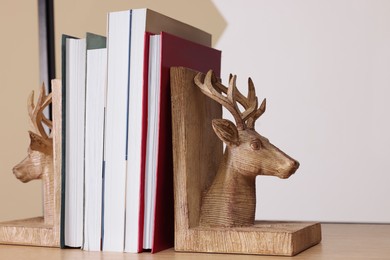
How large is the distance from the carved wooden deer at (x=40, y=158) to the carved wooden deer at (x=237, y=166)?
0.27 m

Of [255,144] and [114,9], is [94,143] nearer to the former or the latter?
[255,144]

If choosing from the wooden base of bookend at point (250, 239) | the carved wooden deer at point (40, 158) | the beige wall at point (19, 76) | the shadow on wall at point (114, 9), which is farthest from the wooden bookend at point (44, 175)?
the beige wall at point (19, 76)

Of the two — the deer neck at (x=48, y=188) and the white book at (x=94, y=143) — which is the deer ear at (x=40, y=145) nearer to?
the deer neck at (x=48, y=188)

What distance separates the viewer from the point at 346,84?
1.92m

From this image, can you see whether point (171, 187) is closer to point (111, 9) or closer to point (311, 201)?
point (311, 201)

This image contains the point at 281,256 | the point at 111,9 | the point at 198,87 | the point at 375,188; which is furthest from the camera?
the point at 111,9

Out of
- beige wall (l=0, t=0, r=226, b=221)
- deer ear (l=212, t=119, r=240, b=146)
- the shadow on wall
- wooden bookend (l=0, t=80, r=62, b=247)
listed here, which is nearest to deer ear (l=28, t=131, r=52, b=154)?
wooden bookend (l=0, t=80, r=62, b=247)

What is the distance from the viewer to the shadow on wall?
6.75 ft

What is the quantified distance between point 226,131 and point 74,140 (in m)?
0.23

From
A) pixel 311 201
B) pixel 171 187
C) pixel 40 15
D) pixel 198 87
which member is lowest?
pixel 311 201

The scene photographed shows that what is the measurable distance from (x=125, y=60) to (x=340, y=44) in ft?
→ 3.15

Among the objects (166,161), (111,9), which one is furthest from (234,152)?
(111,9)

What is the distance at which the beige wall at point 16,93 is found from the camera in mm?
2312

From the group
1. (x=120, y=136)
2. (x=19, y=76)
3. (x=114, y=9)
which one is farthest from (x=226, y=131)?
(x=19, y=76)
